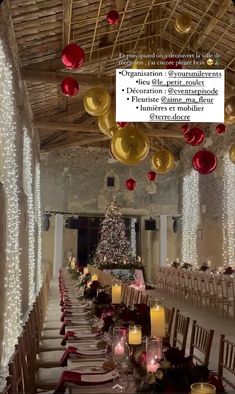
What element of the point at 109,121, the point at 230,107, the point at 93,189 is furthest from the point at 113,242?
the point at 230,107

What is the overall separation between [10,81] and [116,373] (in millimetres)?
5669

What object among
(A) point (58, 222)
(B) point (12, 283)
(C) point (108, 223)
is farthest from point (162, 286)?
(B) point (12, 283)

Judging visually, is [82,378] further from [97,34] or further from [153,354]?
[97,34]

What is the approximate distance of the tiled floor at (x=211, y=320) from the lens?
21.6 ft

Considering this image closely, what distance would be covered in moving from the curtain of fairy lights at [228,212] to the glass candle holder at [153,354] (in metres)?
10.5

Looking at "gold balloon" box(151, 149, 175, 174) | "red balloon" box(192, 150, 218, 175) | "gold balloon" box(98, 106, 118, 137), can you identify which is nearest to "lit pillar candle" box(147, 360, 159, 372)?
"red balloon" box(192, 150, 218, 175)

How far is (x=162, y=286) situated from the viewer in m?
15.3

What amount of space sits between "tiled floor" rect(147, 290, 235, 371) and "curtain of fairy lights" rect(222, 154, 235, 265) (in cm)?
187

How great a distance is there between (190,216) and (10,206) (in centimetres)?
Answer: 1082

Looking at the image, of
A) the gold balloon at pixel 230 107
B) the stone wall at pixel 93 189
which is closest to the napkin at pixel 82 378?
the gold balloon at pixel 230 107

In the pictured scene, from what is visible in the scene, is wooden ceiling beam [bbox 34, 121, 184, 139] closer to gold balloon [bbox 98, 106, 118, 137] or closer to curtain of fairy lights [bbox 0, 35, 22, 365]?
curtain of fairy lights [bbox 0, 35, 22, 365]

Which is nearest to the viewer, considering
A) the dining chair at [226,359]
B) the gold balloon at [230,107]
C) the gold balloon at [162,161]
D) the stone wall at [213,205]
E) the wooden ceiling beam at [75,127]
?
the dining chair at [226,359]

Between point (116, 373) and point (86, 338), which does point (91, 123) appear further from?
point (116, 373)

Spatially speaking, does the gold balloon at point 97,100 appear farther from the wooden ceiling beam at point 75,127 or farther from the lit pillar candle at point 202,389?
the wooden ceiling beam at point 75,127
